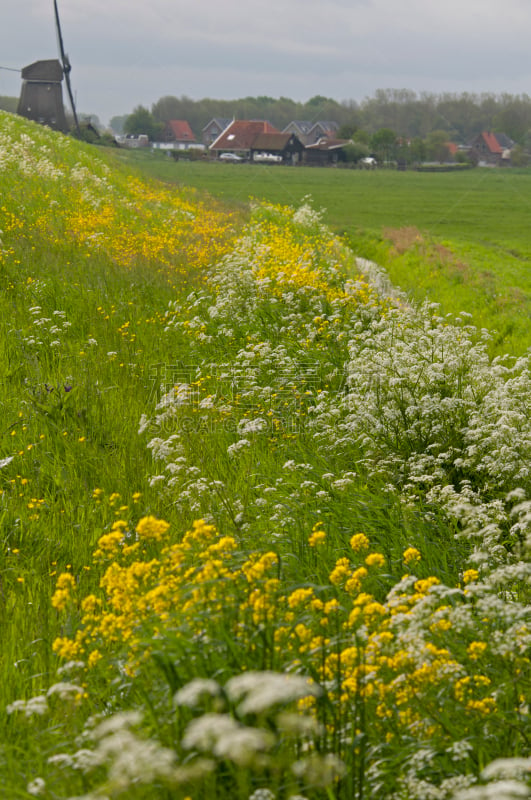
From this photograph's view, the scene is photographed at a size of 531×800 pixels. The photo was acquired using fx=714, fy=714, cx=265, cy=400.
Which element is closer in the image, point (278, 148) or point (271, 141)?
point (278, 148)

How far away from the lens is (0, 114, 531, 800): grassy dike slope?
2666 mm

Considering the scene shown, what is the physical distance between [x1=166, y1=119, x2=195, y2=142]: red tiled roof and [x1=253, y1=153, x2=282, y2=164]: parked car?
34770 millimetres

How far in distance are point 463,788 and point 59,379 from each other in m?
6.43

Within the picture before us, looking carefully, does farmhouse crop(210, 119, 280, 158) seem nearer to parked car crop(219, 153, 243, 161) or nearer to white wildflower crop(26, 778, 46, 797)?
parked car crop(219, 153, 243, 161)

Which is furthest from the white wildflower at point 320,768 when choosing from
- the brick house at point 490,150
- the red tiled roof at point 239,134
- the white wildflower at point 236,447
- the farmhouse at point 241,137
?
the brick house at point 490,150

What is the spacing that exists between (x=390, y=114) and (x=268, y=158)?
19468 mm

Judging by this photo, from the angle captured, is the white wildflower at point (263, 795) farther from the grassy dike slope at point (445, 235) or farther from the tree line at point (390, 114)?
the tree line at point (390, 114)

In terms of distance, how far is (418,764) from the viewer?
2.68m

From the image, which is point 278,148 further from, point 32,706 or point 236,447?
point 32,706

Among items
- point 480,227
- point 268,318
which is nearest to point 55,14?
point 480,227

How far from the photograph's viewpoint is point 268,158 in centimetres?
10900

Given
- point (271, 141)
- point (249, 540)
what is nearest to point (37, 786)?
point (249, 540)

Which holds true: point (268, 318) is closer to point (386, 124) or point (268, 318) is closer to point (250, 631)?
point (250, 631)

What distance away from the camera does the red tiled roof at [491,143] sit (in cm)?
11969
